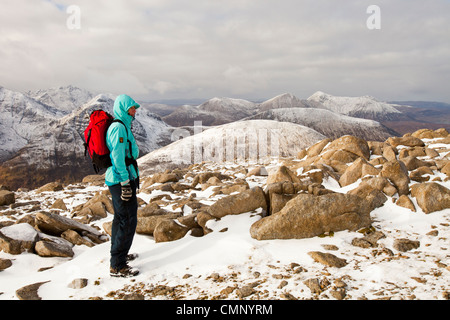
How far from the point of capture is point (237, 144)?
5709 centimetres

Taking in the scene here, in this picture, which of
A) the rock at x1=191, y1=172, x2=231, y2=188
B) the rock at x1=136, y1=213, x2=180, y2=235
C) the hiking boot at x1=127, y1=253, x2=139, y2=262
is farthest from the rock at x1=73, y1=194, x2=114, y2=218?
the hiking boot at x1=127, y1=253, x2=139, y2=262

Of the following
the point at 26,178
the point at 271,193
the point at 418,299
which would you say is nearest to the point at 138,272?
the point at 271,193

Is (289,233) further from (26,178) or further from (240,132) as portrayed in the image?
(26,178)

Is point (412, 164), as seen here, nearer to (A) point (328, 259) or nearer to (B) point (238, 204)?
(B) point (238, 204)

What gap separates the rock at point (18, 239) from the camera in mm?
7934

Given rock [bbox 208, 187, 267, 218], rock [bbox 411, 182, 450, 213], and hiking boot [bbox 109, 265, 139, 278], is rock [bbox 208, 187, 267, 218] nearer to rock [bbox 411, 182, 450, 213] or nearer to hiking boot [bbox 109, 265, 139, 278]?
hiking boot [bbox 109, 265, 139, 278]

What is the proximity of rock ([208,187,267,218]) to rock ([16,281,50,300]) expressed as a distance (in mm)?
4763

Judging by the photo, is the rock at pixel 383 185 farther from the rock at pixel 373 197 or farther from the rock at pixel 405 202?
the rock at pixel 405 202

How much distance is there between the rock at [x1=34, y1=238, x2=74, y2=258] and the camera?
7953mm

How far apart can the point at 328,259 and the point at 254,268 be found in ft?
5.28

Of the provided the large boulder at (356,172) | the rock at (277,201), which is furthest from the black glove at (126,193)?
the large boulder at (356,172)

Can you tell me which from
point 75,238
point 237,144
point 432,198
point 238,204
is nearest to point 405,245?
point 432,198

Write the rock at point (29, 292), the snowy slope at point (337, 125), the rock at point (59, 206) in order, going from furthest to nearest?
the snowy slope at point (337, 125) < the rock at point (59, 206) < the rock at point (29, 292)

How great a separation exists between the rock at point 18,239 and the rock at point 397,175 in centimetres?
1177
